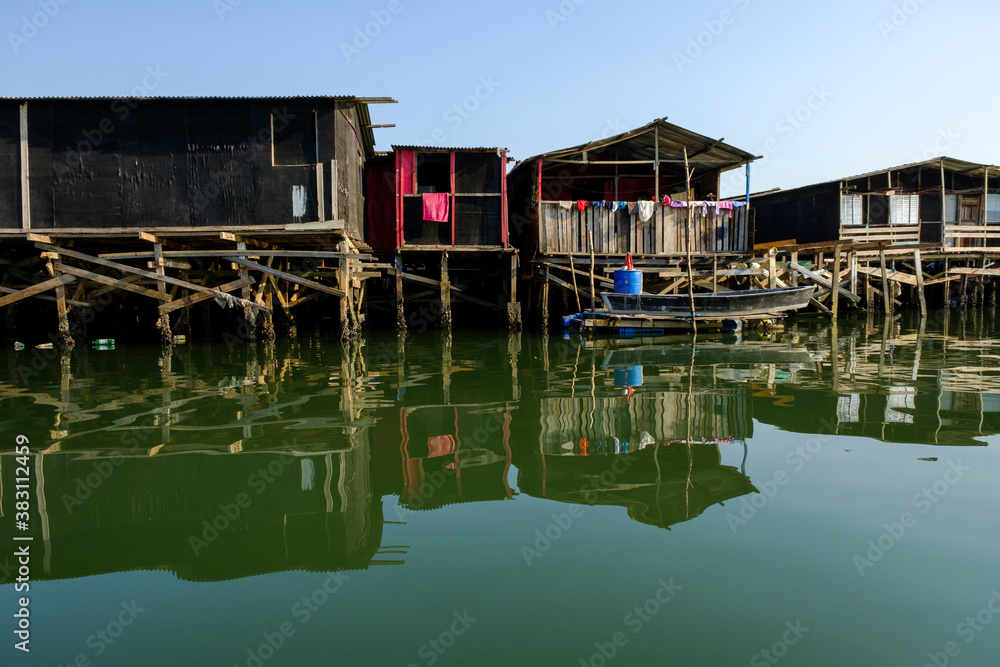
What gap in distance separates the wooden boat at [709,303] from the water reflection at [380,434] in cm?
425

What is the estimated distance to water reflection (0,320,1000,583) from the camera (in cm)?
362

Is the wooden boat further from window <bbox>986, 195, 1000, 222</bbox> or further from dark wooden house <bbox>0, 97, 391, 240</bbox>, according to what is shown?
window <bbox>986, 195, 1000, 222</bbox>

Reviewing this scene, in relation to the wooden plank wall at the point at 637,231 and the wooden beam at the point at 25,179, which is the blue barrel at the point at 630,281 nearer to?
the wooden plank wall at the point at 637,231

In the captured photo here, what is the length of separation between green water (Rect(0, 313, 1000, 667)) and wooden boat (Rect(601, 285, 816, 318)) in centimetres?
733

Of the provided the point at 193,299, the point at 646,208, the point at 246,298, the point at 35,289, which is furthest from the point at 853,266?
the point at 35,289

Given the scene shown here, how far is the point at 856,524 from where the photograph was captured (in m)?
3.57

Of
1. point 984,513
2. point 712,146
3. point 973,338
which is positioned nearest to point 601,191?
point 712,146

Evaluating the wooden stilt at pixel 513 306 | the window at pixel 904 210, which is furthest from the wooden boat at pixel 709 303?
the window at pixel 904 210

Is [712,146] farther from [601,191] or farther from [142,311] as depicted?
[142,311]

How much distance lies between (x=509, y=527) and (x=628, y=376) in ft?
17.5

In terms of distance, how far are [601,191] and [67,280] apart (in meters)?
13.7

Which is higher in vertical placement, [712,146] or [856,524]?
[712,146]

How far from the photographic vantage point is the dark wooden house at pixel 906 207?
2134 cm

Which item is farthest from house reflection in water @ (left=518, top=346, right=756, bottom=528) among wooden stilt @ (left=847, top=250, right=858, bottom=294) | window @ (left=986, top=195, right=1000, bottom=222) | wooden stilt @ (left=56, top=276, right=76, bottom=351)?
window @ (left=986, top=195, right=1000, bottom=222)
